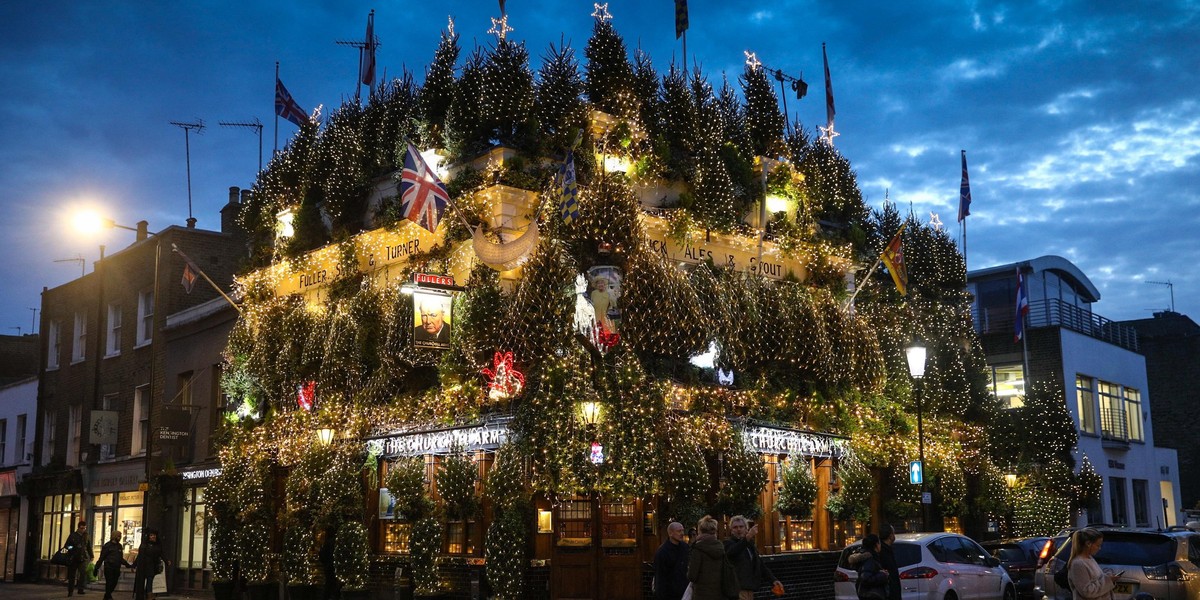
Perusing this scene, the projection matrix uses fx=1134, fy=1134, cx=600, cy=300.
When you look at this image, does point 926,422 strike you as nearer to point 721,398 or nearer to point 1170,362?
point 721,398

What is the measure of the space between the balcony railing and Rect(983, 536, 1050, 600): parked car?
15095mm

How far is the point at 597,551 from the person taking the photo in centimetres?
2017

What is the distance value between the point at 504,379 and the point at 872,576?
360 inches

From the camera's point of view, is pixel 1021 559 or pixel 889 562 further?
pixel 1021 559

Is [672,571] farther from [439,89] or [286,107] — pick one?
[286,107]

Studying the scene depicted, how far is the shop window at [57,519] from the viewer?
1380 inches

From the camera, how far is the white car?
1698 centimetres

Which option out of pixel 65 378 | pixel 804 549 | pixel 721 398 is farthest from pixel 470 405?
pixel 65 378

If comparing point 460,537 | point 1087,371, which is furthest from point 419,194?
point 1087,371

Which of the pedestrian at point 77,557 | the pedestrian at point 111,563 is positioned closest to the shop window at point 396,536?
the pedestrian at point 111,563

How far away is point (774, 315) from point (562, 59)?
264 inches

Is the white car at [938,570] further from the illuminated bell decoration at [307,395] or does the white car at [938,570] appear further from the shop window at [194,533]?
the shop window at [194,533]

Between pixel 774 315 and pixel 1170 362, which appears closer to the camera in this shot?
pixel 774 315

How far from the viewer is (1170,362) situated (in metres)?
49.8
